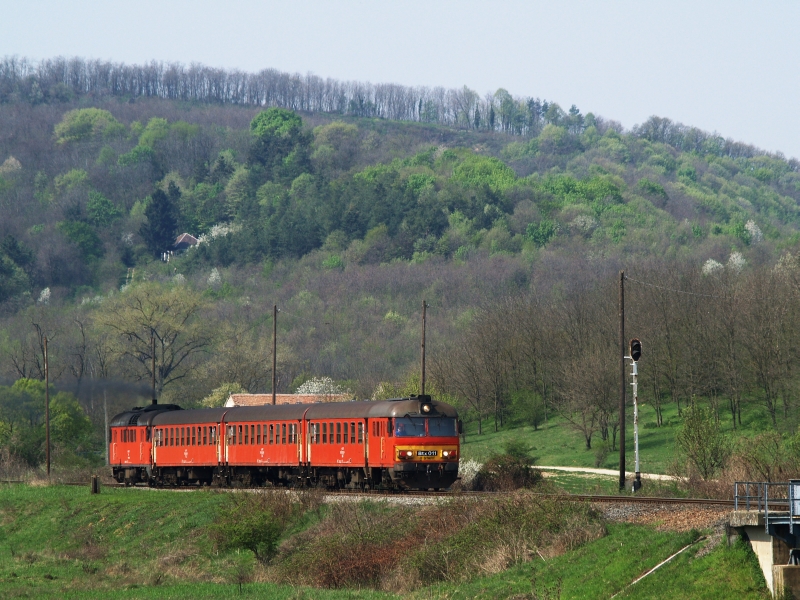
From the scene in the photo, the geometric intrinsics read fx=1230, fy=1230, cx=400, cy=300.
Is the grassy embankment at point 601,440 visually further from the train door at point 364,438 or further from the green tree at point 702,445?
the train door at point 364,438

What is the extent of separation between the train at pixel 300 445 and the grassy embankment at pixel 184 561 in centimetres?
301

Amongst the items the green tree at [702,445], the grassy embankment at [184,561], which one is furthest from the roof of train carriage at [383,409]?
the green tree at [702,445]

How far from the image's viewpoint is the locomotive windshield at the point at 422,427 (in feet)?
137

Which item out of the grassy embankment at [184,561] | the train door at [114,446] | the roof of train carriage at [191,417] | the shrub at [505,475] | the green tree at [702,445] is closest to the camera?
the grassy embankment at [184,561]

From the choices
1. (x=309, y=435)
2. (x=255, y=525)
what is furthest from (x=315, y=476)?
(x=255, y=525)

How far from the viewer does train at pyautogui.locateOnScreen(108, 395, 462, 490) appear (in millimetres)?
42188

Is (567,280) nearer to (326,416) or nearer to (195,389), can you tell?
(195,389)

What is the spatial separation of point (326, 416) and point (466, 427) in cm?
5299

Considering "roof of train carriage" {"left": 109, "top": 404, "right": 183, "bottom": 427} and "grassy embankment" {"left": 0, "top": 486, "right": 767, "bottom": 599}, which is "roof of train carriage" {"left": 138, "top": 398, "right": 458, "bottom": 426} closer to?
"roof of train carriage" {"left": 109, "top": 404, "right": 183, "bottom": 427}

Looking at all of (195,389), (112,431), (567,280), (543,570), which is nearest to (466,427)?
(195,389)

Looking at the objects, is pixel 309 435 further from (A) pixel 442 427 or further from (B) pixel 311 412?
(A) pixel 442 427

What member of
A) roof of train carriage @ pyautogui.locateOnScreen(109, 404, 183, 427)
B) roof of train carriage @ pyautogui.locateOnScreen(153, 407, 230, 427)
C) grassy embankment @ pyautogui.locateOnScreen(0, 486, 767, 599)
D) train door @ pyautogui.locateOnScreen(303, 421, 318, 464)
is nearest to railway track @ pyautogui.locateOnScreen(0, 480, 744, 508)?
train door @ pyautogui.locateOnScreen(303, 421, 318, 464)

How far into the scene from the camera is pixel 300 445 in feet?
155

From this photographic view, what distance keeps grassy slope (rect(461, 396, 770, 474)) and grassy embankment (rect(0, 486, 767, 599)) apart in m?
20.0
